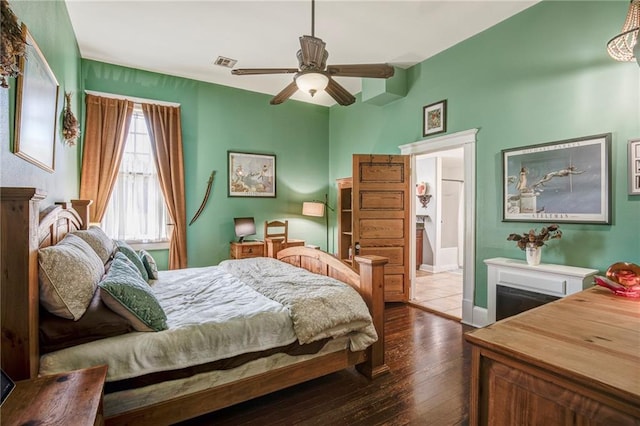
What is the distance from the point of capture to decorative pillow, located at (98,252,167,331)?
156 cm

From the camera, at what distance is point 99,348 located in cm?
147

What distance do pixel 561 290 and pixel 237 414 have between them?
2.70 meters

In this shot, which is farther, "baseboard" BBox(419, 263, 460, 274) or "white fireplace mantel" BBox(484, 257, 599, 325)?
"baseboard" BBox(419, 263, 460, 274)

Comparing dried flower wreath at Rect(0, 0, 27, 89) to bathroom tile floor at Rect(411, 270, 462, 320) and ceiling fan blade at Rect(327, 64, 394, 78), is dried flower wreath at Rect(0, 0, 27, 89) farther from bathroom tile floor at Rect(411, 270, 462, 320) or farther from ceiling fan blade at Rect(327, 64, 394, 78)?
bathroom tile floor at Rect(411, 270, 462, 320)

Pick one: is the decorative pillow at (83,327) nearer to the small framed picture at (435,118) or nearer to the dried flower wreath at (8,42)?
the dried flower wreath at (8,42)

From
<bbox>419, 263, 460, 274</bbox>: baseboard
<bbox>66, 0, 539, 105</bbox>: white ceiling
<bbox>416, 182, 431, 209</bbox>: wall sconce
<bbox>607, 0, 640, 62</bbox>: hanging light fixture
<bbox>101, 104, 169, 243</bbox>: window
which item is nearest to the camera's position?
<bbox>607, 0, 640, 62</bbox>: hanging light fixture

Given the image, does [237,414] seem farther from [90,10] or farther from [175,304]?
[90,10]

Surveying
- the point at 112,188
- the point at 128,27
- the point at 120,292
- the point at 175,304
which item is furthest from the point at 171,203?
the point at 120,292

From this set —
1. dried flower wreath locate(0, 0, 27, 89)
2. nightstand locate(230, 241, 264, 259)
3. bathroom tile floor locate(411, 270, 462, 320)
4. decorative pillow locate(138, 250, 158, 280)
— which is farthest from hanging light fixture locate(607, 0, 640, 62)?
nightstand locate(230, 241, 264, 259)

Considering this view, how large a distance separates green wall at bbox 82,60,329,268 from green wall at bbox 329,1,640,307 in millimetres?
2245

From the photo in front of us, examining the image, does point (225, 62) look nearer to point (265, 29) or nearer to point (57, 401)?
point (265, 29)

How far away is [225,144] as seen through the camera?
16.3 ft

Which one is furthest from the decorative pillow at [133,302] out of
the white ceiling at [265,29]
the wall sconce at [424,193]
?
the wall sconce at [424,193]

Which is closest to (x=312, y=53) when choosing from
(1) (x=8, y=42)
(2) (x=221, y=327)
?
(1) (x=8, y=42)
